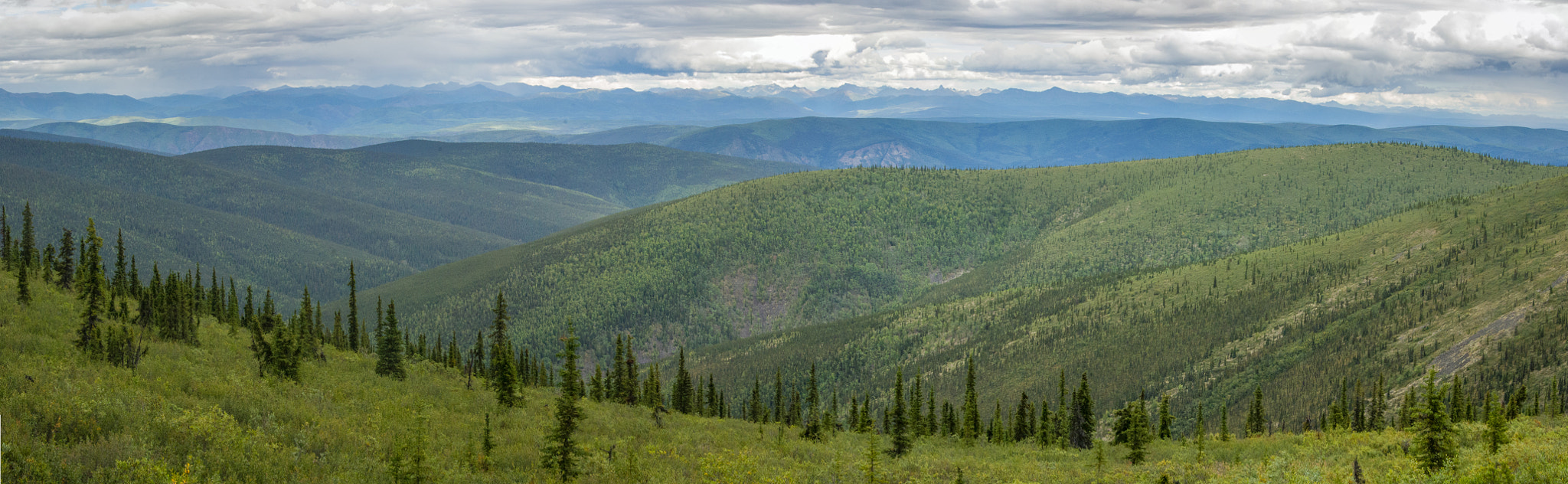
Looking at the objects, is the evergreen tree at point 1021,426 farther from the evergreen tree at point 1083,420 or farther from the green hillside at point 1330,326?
the green hillside at point 1330,326

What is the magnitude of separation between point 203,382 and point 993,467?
3816 centimetres

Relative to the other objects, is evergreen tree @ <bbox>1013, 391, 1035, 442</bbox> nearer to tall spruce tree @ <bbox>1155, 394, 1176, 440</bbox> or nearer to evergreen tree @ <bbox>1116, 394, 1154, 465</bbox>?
tall spruce tree @ <bbox>1155, 394, 1176, 440</bbox>

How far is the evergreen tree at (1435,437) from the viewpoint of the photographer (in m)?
34.0

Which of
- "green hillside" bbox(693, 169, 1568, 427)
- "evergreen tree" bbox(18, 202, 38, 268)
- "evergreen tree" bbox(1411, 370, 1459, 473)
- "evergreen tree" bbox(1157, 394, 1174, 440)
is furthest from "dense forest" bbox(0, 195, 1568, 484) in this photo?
"green hillside" bbox(693, 169, 1568, 427)

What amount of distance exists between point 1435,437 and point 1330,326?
132344mm

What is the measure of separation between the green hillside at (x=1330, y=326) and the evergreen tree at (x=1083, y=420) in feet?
205

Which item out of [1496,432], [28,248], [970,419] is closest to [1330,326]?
[970,419]

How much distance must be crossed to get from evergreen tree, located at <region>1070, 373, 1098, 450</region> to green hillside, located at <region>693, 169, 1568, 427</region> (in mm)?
62466

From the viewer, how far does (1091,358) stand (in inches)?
6442

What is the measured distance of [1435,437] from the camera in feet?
114

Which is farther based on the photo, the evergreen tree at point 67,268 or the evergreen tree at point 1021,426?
the evergreen tree at point 1021,426

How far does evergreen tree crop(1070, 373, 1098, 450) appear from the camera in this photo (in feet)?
210

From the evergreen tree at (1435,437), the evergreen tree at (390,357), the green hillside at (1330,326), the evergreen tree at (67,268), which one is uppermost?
the evergreen tree at (67,268)

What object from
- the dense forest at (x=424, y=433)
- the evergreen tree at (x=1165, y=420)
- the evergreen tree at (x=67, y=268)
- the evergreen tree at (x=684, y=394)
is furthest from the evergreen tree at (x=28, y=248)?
the evergreen tree at (x=1165, y=420)
